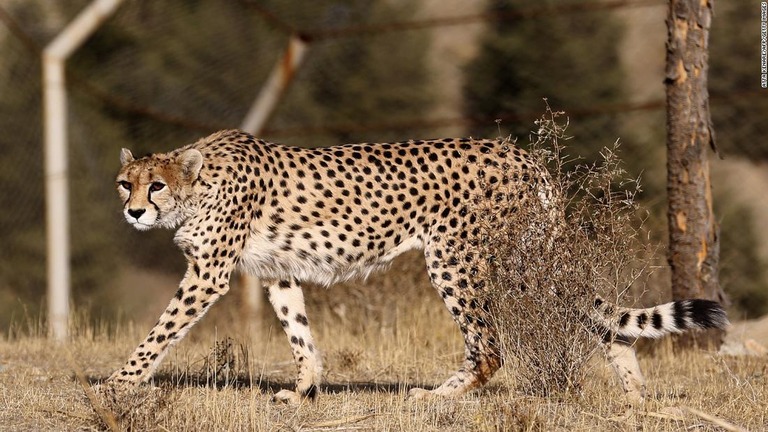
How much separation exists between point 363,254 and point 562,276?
3.12 ft

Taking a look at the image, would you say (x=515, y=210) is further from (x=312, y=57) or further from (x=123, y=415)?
(x=312, y=57)

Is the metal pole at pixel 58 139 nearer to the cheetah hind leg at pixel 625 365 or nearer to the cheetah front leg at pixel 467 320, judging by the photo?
the cheetah front leg at pixel 467 320

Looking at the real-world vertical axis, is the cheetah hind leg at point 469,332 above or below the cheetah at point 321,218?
below

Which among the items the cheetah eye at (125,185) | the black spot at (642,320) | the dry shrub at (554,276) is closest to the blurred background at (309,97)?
the dry shrub at (554,276)

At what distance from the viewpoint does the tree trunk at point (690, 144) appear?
648 centimetres

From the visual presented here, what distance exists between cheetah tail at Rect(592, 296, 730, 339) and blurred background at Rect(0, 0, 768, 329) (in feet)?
2.99

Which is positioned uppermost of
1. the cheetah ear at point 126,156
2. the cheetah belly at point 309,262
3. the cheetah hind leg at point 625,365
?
the cheetah ear at point 126,156

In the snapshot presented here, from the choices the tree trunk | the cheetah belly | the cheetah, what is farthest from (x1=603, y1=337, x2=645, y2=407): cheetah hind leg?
the tree trunk

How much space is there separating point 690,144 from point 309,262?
2.51 metres

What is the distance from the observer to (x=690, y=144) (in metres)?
6.49

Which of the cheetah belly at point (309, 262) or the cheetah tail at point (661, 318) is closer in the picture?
the cheetah tail at point (661, 318)

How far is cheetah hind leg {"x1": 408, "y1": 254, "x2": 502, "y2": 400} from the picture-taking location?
4949 mm

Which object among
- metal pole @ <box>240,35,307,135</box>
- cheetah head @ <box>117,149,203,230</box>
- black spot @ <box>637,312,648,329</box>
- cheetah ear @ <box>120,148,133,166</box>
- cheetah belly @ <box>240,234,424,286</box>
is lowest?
black spot @ <box>637,312,648,329</box>

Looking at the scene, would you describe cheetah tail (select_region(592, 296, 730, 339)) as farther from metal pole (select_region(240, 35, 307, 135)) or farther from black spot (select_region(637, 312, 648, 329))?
metal pole (select_region(240, 35, 307, 135))
